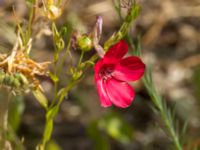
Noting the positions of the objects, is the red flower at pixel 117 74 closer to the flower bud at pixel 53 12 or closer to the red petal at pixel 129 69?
the red petal at pixel 129 69

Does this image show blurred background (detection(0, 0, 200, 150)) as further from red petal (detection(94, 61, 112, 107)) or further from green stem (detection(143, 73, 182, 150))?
red petal (detection(94, 61, 112, 107))

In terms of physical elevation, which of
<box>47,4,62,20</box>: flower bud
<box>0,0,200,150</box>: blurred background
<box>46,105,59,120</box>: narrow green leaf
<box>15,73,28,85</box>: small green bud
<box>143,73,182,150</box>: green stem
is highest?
<box>47,4,62,20</box>: flower bud

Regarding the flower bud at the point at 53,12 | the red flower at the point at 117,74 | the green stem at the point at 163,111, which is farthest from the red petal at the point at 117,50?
the green stem at the point at 163,111

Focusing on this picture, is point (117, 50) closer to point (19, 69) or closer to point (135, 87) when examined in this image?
point (19, 69)

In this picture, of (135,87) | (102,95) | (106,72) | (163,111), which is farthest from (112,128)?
(102,95)

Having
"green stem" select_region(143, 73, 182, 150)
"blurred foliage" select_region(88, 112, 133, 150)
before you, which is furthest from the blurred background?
"green stem" select_region(143, 73, 182, 150)

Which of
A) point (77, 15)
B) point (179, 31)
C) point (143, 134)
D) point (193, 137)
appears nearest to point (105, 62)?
point (193, 137)
